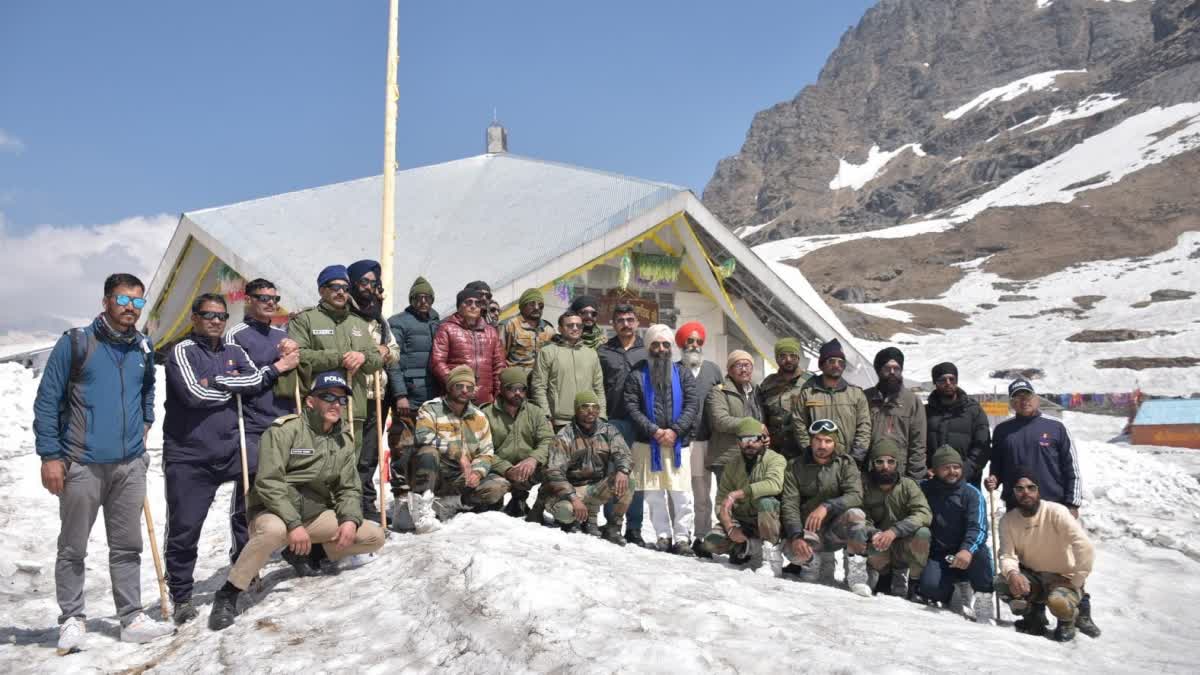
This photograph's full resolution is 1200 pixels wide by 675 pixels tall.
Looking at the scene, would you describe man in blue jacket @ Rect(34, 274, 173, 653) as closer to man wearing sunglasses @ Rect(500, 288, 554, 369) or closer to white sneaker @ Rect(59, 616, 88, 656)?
white sneaker @ Rect(59, 616, 88, 656)

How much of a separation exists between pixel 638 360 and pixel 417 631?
313cm

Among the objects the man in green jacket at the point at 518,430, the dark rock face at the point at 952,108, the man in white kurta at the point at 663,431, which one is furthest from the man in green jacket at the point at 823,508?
the dark rock face at the point at 952,108

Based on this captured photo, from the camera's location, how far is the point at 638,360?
6.08 meters

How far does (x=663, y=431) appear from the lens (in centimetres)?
558

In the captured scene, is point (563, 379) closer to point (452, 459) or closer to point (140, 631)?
point (452, 459)

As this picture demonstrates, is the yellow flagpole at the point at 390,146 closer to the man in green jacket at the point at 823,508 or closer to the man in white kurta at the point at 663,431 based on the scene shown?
the man in white kurta at the point at 663,431

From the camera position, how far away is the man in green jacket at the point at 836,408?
540 centimetres

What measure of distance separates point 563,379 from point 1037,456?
3.43 meters

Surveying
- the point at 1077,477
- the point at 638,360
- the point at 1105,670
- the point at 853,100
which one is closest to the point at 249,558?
the point at 638,360

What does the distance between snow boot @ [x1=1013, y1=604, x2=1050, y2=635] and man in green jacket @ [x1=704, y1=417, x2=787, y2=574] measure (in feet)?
4.96

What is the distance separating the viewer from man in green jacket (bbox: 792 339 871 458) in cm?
540

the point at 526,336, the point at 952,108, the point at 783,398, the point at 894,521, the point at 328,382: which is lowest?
the point at 894,521

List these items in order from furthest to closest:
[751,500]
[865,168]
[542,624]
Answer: [865,168], [751,500], [542,624]

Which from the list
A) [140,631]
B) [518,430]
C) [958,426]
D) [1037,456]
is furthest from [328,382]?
[1037,456]
